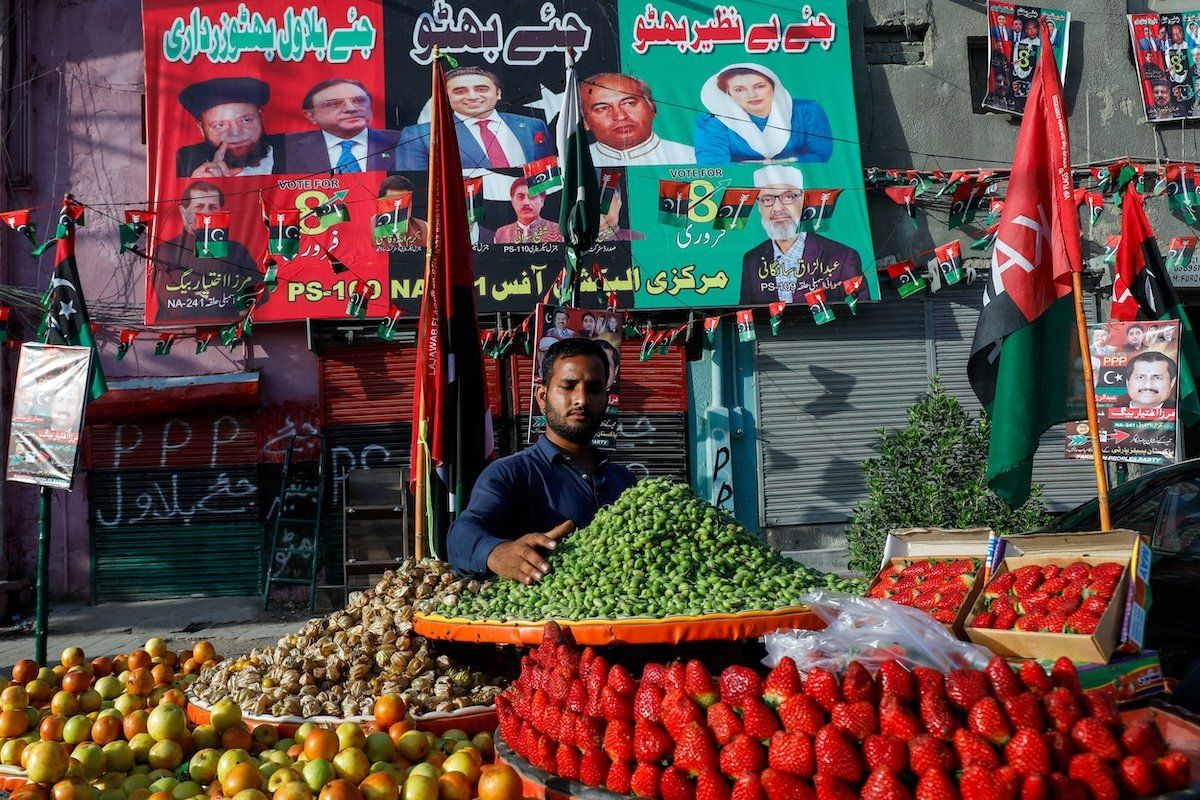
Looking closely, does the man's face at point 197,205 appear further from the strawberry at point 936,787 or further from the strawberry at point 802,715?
the strawberry at point 936,787

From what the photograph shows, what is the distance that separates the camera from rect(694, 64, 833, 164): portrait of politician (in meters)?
10.8

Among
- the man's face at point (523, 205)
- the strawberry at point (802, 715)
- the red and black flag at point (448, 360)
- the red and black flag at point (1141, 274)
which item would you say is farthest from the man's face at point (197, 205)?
the strawberry at point (802, 715)

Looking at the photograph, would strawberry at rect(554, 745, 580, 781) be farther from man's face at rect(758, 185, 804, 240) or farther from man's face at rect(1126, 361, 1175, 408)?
man's face at rect(758, 185, 804, 240)

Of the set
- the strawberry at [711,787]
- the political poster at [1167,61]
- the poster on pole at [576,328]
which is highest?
the political poster at [1167,61]

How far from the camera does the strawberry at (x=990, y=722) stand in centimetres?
188

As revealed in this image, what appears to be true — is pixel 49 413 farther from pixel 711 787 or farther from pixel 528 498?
pixel 711 787

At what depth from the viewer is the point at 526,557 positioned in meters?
3.17

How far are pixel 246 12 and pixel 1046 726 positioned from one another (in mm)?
11214

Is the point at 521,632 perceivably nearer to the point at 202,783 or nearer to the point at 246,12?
the point at 202,783

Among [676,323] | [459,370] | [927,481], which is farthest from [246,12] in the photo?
[927,481]

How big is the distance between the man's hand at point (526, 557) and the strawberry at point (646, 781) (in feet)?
3.83

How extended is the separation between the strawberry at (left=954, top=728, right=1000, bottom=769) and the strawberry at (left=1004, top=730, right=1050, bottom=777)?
0.10 ft

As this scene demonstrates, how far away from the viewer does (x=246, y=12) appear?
35.2 ft

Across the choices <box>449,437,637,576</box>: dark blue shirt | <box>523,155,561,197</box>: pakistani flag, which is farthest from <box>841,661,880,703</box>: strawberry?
<box>523,155,561,197</box>: pakistani flag
